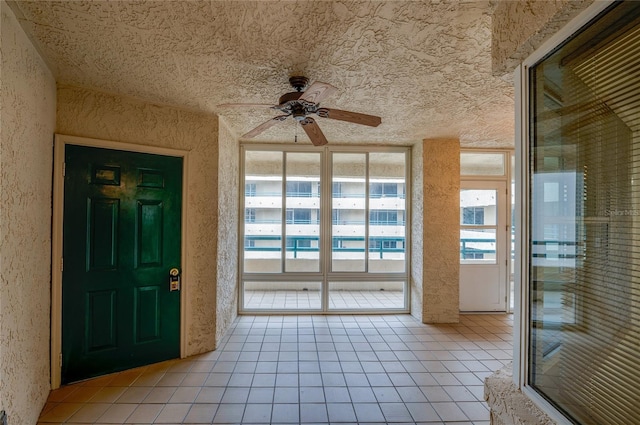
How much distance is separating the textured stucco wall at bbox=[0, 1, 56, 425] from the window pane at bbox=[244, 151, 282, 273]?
2.26 m

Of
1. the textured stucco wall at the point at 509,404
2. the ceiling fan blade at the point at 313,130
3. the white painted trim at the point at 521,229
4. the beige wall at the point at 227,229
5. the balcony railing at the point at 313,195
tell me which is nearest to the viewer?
the textured stucco wall at the point at 509,404

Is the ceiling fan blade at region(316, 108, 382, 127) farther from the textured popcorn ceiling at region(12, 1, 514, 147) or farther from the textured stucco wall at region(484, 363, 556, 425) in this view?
the textured stucco wall at region(484, 363, 556, 425)

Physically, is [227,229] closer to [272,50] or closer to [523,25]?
[272,50]

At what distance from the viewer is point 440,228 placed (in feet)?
12.7

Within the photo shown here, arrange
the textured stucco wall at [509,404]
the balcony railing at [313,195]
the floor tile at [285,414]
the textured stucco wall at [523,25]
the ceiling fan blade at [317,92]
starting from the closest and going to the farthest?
1. the textured stucco wall at [523,25]
2. the textured stucco wall at [509,404]
3. the ceiling fan blade at [317,92]
4. the floor tile at [285,414]
5. the balcony railing at [313,195]

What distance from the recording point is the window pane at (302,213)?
4.25 meters

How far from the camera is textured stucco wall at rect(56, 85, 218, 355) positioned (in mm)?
2666

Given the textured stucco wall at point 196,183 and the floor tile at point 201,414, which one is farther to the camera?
the textured stucco wall at point 196,183

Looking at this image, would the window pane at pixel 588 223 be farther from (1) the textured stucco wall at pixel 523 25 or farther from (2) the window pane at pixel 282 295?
(2) the window pane at pixel 282 295

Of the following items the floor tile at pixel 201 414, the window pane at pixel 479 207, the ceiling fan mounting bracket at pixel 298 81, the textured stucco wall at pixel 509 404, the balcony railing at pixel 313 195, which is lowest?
the floor tile at pixel 201 414

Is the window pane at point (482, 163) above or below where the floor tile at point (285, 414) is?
above

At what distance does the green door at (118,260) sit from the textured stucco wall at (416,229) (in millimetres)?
2948

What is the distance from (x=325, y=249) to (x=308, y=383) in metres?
2.01

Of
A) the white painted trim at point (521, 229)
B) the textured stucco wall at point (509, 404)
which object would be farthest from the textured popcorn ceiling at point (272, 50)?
the textured stucco wall at point (509, 404)
